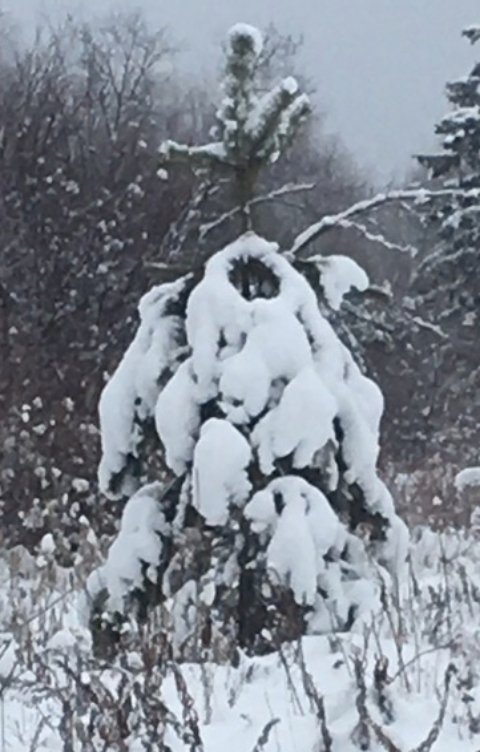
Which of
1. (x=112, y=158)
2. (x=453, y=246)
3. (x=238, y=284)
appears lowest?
(x=238, y=284)

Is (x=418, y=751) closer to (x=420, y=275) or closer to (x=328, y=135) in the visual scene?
(x=420, y=275)

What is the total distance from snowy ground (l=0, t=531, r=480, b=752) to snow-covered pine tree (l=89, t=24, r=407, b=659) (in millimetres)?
682

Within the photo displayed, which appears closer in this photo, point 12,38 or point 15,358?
point 15,358

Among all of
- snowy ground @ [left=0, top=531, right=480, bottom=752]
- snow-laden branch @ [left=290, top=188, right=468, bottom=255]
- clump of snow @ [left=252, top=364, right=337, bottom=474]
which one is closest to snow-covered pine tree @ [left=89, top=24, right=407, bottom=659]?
clump of snow @ [left=252, top=364, right=337, bottom=474]

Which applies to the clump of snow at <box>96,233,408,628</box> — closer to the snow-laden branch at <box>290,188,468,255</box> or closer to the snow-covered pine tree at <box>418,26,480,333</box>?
the snow-laden branch at <box>290,188,468,255</box>

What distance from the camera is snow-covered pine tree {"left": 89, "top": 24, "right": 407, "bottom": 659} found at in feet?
19.4

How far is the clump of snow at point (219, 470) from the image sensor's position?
584 centimetres

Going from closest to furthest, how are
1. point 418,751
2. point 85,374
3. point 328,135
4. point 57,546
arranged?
point 418,751 → point 57,546 → point 85,374 → point 328,135

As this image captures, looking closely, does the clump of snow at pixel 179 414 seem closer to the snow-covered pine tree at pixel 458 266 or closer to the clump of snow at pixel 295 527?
the clump of snow at pixel 295 527

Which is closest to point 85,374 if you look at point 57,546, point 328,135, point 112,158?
point 57,546

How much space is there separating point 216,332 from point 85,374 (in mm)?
9956

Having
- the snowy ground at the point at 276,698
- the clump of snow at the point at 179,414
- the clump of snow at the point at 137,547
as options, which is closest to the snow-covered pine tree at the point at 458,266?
the clump of snow at the point at 137,547

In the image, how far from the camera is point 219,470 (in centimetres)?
587

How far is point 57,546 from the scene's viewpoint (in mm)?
13391
